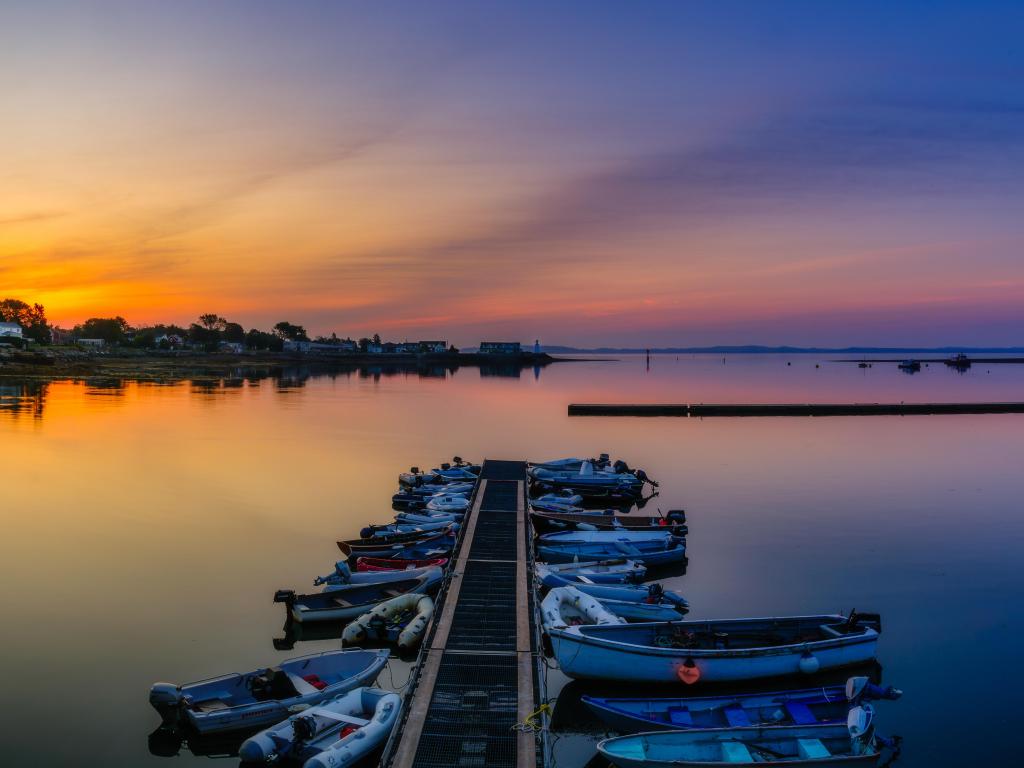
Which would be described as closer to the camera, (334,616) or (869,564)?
(334,616)

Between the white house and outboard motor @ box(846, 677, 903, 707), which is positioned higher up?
the white house

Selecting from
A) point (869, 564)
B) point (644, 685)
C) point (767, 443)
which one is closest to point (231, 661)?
point (644, 685)

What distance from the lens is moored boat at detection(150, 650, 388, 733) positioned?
15.4 m

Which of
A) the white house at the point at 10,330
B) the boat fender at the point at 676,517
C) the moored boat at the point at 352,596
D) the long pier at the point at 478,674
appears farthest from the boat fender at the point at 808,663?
the white house at the point at 10,330

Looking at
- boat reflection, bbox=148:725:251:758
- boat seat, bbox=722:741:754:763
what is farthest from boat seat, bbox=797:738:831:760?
boat reflection, bbox=148:725:251:758

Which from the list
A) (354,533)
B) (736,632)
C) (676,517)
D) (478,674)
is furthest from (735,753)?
(354,533)

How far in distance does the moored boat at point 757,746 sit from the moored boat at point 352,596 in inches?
414

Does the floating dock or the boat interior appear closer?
the boat interior

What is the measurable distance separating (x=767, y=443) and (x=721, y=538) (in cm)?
3185

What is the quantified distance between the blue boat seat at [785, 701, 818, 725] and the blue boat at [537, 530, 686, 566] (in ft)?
42.1

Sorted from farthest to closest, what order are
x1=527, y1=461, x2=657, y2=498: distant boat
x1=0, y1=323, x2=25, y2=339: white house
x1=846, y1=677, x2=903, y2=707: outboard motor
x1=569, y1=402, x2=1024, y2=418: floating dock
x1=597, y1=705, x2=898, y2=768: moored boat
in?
x1=0, y1=323, x2=25, y2=339: white house, x1=569, y1=402, x2=1024, y2=418: floating dock, x1=527, y1=461, x2=657, y2=498: distant boat, x1=846, y1=677, x2=903, y2=707: outboard motor, x1=597, y1=705, x2=898, y2=768: moored boat

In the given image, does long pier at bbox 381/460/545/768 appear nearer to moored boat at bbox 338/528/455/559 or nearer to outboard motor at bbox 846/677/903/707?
moored boat at bbox 338/528/455/559

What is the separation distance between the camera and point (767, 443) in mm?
63156

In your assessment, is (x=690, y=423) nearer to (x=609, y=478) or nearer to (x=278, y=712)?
(x=609, y=478)
